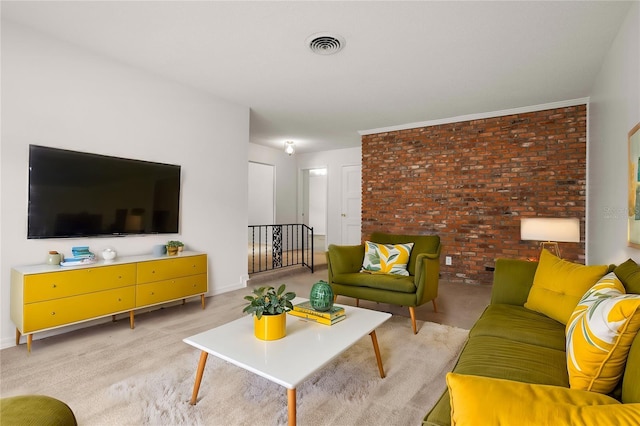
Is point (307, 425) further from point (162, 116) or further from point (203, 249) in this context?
point (162, 116)

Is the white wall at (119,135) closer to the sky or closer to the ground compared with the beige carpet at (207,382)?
closer to the sky

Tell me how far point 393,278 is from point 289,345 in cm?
165

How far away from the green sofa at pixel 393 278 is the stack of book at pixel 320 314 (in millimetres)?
1007

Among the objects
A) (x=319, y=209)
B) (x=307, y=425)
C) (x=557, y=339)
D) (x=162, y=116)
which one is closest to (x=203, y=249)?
(x=162, y=116)

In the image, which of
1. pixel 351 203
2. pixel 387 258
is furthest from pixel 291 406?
pixel 351 203

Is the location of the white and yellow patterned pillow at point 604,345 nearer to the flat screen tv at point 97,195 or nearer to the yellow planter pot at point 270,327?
the yellow planter pot at point 270,327

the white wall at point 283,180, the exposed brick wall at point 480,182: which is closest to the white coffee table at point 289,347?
the exposed brick wall at point 480,182

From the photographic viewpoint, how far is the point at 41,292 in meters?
2.45

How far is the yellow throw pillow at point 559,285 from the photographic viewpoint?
1.84 meters

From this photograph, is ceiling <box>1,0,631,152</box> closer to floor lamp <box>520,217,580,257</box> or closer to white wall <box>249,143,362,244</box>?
floor lamp <box>520,217,580,257</box>

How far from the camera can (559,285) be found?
1.98 m

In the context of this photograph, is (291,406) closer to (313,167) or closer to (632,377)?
(632,377)

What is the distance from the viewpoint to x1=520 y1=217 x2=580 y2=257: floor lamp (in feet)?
11.0

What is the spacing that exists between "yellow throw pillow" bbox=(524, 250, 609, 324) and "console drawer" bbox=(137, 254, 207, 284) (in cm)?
302
